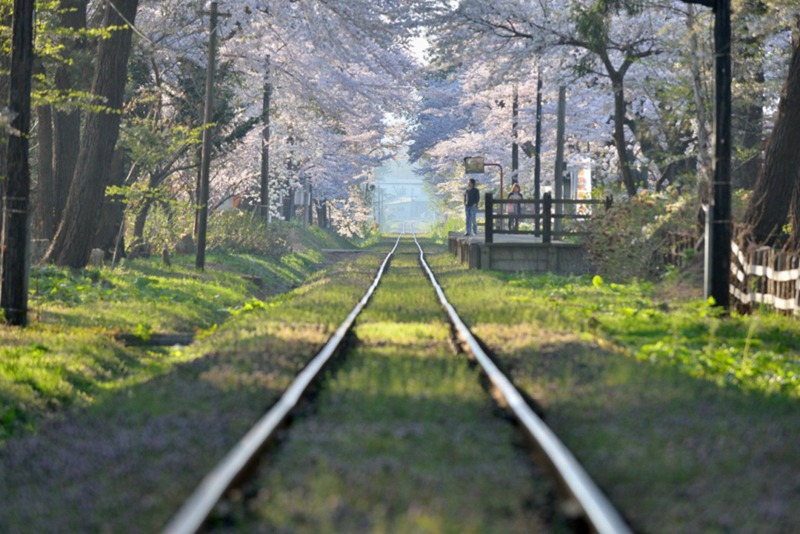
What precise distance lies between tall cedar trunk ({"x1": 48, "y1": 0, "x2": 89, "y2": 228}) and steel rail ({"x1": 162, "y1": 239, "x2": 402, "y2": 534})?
1648 centimetres

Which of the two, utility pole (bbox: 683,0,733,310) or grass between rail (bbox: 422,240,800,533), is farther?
utility pole (bbox: 683,0,733,310)

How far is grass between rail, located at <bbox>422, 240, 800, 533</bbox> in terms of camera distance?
20.8 feet

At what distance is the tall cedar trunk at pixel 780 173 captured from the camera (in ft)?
64.6

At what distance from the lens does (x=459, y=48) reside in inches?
1299

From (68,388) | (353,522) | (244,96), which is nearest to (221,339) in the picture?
(68,388)

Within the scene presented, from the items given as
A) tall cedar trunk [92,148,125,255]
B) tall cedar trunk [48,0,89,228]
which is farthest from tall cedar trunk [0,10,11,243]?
tall cedar trunk [92,148,125,255]

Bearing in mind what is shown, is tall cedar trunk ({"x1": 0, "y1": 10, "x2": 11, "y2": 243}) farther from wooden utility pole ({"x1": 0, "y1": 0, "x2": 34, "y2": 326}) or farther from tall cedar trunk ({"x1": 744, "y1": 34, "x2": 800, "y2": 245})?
tall cedar trunk ({"x1": 744, "y1": 34, "x2": 800, "y2": 245})

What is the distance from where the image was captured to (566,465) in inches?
259

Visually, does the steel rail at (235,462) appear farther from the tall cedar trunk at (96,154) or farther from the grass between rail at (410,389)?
the tall cedar trunk at (96,154)

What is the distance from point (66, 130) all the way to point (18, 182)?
10737mm

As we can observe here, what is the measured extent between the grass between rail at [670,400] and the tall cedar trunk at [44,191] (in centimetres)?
1182

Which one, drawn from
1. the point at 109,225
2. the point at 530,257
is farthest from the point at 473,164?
the point at 109,225

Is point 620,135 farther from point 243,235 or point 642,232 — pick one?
point 243,235

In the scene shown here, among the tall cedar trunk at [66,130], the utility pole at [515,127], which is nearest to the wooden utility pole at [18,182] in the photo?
the tall cedar trunk at [66,130]
